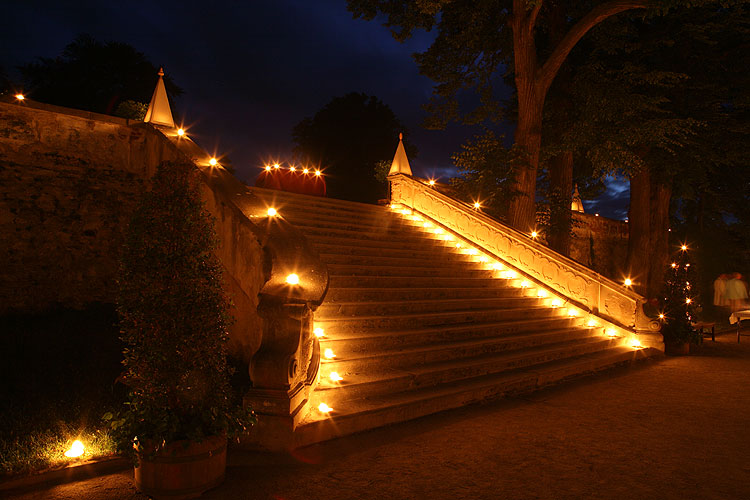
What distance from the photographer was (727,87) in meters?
11.8

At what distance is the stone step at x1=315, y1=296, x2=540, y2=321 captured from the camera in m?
5.59

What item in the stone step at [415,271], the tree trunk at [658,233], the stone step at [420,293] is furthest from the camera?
the tree trunk at [658,233]

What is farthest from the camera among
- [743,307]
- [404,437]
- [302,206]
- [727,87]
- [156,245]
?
[727,87]

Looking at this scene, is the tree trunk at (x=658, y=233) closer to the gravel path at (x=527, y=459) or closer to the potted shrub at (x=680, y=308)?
the potted shrub at (x=680, y=308)

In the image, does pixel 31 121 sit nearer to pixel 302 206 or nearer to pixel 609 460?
pixel 302 206

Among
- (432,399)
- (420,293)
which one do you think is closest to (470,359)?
(432,399)

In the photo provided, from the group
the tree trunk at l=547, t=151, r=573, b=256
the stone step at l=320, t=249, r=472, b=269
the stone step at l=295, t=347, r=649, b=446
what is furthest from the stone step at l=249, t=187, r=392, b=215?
the tree trunk at l=547, t=151, r=573, b=256

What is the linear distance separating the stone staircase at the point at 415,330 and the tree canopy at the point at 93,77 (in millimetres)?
19375

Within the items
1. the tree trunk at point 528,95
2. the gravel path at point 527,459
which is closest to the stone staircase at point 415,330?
the gravel path at point 527,459

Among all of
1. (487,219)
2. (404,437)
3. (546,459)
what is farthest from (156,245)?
(487,219)

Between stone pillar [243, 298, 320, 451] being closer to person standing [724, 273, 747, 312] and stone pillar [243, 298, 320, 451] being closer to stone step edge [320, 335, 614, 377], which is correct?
stone step edge [320, 335, 614, 377]

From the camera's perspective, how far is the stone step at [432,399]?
3.81 meters

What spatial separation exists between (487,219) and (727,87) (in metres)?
8.57

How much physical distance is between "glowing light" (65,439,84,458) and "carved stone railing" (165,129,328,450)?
1.20m
